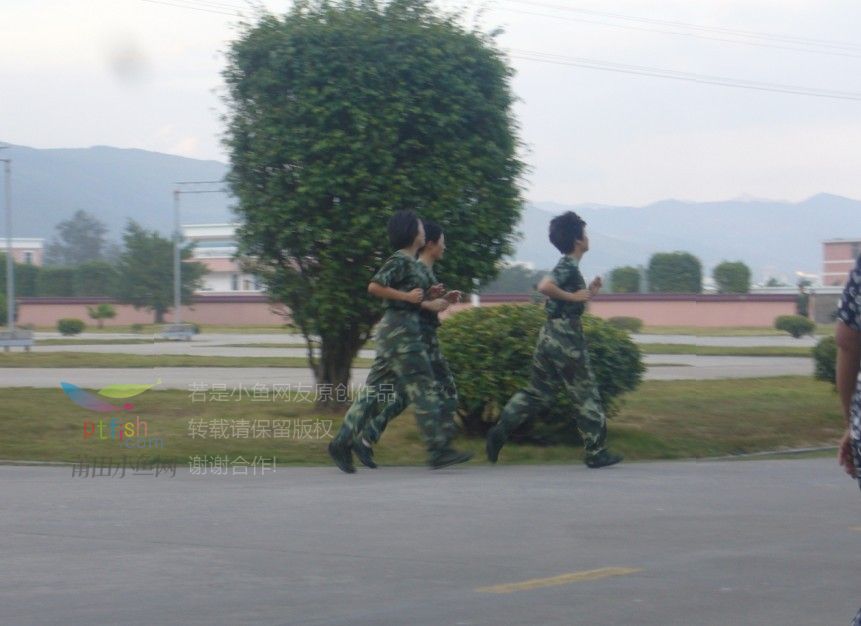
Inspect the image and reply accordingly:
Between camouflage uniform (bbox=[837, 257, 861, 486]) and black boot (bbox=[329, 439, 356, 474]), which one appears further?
black boot (bbox=[329, 439, 356, 474])

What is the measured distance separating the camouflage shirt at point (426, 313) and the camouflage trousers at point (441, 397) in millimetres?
37

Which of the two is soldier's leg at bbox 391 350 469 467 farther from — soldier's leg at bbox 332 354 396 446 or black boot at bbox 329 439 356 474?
black boot at bbox 329 439 356 474

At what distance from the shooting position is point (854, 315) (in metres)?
4.17

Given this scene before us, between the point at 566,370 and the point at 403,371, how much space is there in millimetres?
1285

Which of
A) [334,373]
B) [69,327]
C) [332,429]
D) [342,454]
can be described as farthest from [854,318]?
[69,327]

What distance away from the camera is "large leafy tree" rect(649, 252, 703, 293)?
7831 centimetres

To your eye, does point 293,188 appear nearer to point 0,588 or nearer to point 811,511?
point 811,511

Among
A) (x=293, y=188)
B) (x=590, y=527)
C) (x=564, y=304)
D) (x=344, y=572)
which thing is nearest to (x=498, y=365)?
(x=564, y=304)

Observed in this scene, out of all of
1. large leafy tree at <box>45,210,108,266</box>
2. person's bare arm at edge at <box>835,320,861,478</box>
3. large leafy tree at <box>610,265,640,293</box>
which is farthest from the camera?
large leafy tree at <box>45,210,108,266</box>

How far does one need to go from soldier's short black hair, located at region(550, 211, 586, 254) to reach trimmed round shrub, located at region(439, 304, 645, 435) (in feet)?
4.44

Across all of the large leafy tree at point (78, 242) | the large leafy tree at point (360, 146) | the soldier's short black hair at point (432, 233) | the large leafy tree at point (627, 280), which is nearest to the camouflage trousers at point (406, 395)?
the soldier's short black hair at point (432, 233)

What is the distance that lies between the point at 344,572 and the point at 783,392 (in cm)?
1341

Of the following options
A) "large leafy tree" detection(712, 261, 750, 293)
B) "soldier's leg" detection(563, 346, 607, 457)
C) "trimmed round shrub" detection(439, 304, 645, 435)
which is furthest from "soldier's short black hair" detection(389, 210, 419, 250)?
"large leafy tree" detection(712, 261, 750, 293)

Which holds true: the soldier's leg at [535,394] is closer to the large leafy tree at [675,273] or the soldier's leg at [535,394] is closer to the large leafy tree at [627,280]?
the large leafy tree at [675,273]
